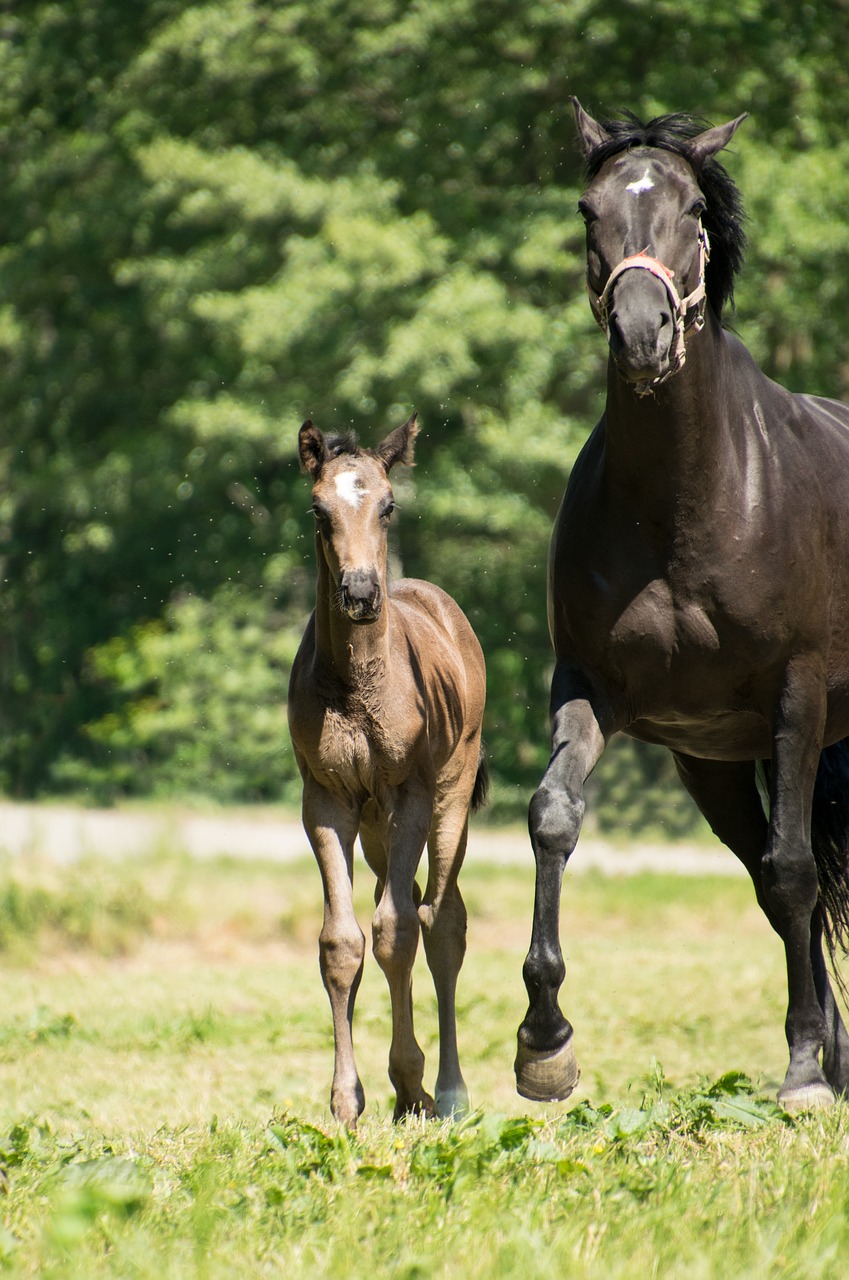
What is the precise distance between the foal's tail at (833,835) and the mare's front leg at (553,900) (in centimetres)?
141

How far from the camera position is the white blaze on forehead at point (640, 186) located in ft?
13.3

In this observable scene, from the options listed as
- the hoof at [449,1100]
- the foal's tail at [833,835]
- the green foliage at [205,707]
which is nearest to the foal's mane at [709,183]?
the foal's tail at [833,835]

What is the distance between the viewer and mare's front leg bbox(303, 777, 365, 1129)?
4594mm

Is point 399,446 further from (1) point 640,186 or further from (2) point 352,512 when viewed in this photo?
(1) point 640,186

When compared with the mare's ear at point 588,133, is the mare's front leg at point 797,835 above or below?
below

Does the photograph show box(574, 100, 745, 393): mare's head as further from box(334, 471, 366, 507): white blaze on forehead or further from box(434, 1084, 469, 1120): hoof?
box(434, 1084, 469, 1120): hoof

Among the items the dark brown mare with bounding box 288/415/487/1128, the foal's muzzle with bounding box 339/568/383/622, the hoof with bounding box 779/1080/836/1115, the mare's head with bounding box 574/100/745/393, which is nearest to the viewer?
the mare's head with bounding box 574/100/745/393

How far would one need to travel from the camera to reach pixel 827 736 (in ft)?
16.1

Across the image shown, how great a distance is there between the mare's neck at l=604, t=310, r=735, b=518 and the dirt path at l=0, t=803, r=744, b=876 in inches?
306

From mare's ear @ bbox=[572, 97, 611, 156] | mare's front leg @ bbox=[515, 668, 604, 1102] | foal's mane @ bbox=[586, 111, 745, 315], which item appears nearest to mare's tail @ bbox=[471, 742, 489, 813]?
mare's front leg @ bbox=[515, 668, 604, 1102]

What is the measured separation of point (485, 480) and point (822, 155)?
16.1 ft

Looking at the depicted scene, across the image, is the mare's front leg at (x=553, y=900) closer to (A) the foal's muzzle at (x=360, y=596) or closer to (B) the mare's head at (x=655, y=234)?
(A) the foal's muzzle at (x=360, y=596)

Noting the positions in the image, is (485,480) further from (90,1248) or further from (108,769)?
(90,1248)

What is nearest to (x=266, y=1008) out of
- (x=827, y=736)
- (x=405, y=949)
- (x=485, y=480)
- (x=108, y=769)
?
(x=405, y=949)
